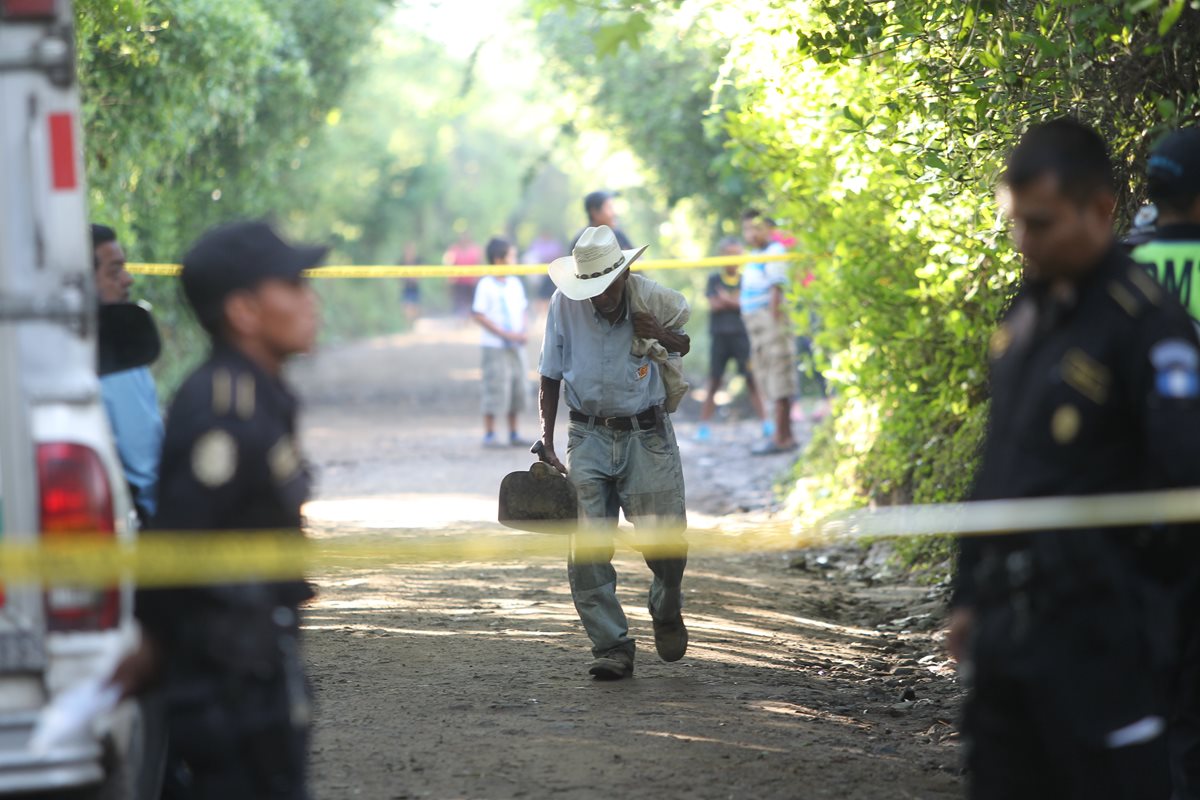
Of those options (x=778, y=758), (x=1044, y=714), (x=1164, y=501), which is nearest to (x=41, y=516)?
(x=1044, y=714)

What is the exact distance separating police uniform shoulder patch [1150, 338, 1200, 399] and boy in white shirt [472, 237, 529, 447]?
12.1 m

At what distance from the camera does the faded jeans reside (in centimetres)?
697

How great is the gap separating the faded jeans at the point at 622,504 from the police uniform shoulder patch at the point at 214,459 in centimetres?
355

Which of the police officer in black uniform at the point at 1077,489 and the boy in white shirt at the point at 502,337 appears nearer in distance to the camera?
the police officer in black uniform at the point at 1077,489

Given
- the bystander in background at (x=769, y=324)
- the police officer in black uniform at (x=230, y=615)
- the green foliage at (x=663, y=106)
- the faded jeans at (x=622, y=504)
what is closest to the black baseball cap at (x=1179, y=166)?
the police officer in black uniform at (x=230, y=615)

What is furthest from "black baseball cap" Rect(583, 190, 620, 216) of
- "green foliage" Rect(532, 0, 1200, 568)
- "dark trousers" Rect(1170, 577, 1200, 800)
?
"dark trousers" Rect(1170, 577, 1200, 800)

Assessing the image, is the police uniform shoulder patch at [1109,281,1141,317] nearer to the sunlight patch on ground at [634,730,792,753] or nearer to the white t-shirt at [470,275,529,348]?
the sunlight patch on ground at [634,730,792,753]

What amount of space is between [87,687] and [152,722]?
0.95 m

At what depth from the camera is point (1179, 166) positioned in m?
4.44

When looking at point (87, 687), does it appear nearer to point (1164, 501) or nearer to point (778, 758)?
point (1164, 501)

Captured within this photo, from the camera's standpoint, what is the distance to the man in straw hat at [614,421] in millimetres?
6977

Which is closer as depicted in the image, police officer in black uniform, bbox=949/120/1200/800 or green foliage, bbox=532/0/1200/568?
police officer in black uniform, bbox=949/120/1200/800

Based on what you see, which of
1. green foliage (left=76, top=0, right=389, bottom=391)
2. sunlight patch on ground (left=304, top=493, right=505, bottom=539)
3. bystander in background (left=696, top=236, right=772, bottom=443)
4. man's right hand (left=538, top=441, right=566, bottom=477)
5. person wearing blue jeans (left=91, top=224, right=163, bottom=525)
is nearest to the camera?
person wearing blue jeans (left=91, top=224, right=163, bottom=525)

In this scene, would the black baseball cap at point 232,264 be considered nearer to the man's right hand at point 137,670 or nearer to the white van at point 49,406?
the white van at point 49,406
